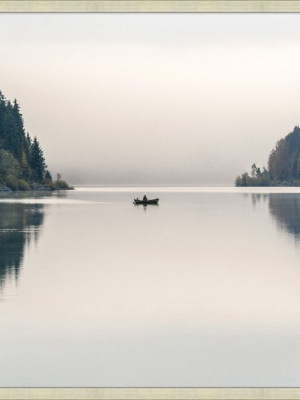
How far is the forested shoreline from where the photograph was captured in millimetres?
124350

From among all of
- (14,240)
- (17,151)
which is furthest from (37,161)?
(14,240)

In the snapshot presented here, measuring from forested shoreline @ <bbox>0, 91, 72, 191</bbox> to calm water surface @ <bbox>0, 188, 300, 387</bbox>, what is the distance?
98184mm

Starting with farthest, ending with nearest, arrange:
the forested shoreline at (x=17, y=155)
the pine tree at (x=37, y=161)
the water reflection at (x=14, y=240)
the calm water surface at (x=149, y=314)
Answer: the pine tree at (x=37, y=161)
the forested shoreline at (x=17, y=155)
the water reflection at (x=14, y=240)
the calm water surface at (x=149, y=314)

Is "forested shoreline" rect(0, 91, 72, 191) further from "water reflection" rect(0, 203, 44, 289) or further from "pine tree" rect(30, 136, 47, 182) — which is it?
"water reflection" rect(0, 203, 44, 289)

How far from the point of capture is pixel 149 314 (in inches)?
548

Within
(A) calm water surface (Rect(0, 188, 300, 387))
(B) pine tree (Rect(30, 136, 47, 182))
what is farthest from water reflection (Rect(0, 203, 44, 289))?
(B) pine tree (Rect(30, 136, 47, 182))

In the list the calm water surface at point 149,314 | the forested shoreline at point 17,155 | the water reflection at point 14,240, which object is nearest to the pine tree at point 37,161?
the forested shoreline at point 17,155

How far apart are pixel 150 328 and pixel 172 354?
1.78m

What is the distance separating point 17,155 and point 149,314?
127235 millimetres

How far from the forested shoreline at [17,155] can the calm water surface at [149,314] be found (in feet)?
322

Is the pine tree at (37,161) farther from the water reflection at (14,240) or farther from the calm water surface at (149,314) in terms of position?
the calm water surface at (149,314)

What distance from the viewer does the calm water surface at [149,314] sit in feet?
33.2

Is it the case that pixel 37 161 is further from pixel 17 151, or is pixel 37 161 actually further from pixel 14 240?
pixel 14 240

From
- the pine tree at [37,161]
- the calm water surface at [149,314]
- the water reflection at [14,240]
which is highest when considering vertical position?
the pine tree at [37,161]
